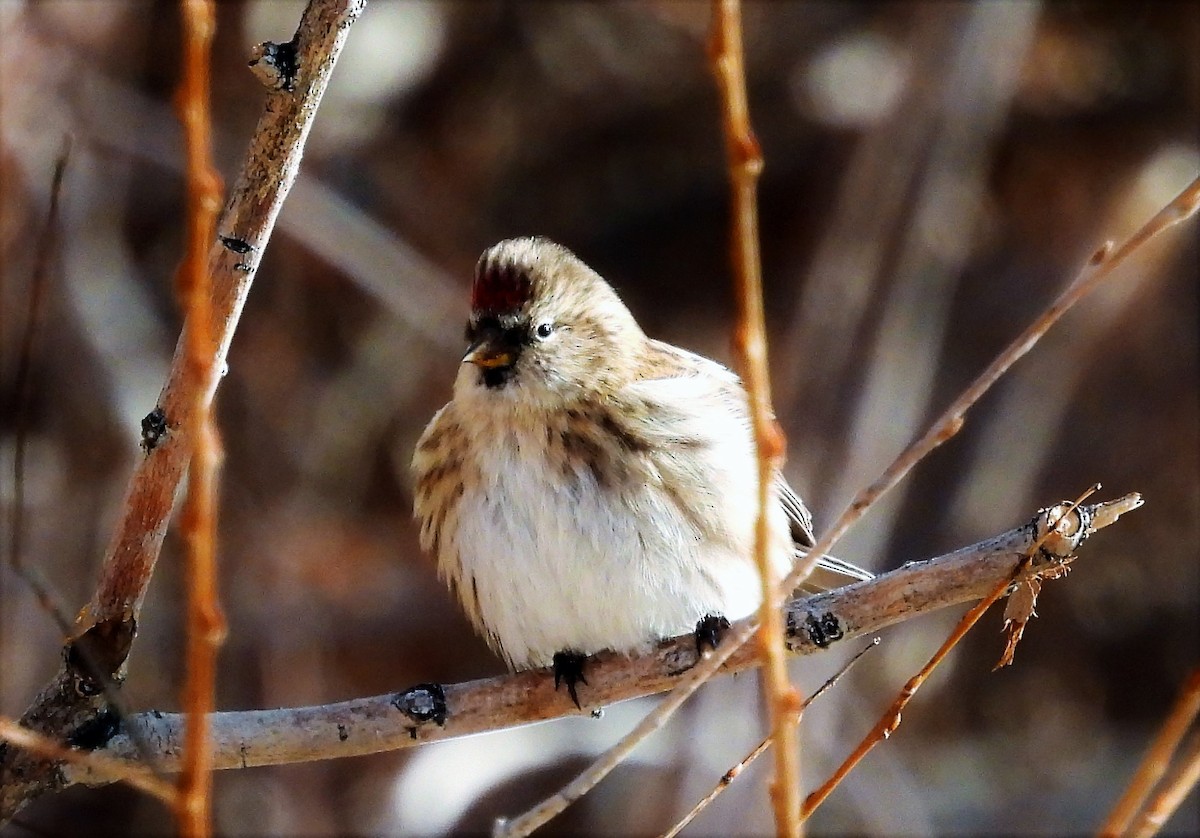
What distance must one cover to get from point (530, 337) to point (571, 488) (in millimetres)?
326

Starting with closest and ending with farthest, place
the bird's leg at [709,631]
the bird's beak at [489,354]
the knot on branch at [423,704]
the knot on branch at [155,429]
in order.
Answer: the knot on branch at [155,429], the knot on branch at [423,704], the bird's leg at [709,631], the bird's beak at [489,354]

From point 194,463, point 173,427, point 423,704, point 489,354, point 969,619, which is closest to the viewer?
point 194,463

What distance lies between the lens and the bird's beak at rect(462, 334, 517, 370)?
2.80m

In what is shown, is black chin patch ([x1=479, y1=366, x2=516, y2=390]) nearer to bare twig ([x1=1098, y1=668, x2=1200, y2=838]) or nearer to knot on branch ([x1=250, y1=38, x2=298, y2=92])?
knot on branch ([x1=250, y1=38, x2=298, y2=92])

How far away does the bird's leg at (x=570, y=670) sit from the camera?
8.93ft

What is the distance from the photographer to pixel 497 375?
283 cm

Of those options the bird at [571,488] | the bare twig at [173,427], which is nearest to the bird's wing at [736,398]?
the bird at [571,488]

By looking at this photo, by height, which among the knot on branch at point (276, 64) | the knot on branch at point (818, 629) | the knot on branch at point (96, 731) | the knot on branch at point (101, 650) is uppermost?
the knot on branch at point (276, 64)

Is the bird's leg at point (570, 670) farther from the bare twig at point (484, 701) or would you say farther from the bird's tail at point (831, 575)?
the bird's tail at point (831, 575)

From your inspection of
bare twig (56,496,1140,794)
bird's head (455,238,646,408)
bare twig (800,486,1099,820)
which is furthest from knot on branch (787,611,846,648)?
bird's head (455,238,646,408)

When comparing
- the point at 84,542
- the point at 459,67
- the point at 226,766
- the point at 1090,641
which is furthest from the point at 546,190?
the point at 226,766

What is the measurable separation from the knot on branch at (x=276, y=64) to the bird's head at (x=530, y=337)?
0.89 m

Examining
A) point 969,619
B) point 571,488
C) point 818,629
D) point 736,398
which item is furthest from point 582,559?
point 969,619

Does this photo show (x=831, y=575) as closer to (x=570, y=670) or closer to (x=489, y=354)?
(x=570, y=670)
